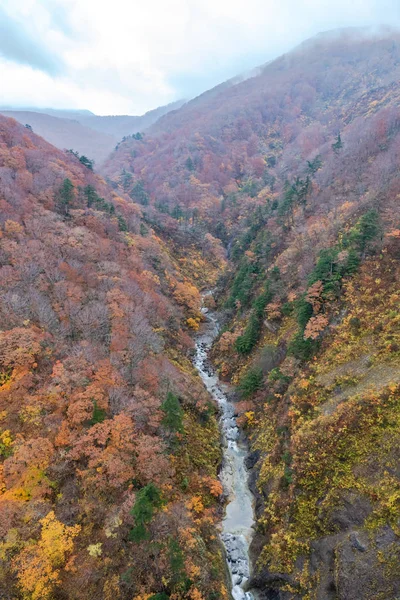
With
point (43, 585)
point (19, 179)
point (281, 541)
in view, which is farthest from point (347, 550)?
point (19, 179)

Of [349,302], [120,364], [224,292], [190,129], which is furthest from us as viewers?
[190,129]

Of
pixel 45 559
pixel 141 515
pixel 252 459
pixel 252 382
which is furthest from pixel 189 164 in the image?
pixel 45 559

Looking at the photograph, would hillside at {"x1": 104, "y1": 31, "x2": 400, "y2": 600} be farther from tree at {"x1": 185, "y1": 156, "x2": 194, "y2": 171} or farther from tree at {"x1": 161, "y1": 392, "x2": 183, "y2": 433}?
tree at {"x1": 185, "y1": 156, "x2": 194, "y2": 171}

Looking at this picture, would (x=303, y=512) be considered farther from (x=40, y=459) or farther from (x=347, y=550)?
(x=40, y=459)

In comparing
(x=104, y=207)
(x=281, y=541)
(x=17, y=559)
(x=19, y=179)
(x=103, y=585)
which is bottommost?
(x=281, y=541)

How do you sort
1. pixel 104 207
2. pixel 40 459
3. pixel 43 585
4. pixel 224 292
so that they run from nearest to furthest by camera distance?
pixel 43 585 → pixel 40 459 → pixel 104 207 → pixel 224 292

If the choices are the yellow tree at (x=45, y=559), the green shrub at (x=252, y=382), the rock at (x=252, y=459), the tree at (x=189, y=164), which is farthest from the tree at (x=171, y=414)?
the tree at (x=189, y=164)

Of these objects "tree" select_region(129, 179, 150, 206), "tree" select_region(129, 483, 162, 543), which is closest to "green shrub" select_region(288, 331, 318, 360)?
"tree" select_region(129, 483, 162, 543)
